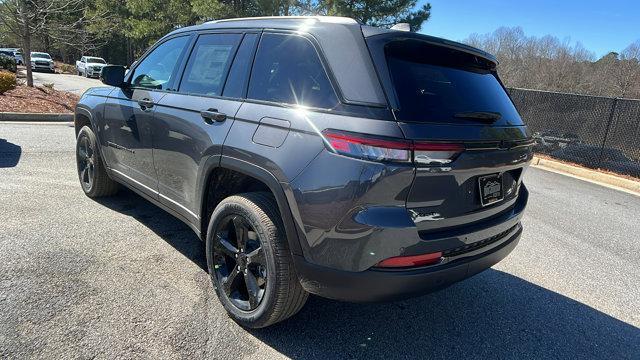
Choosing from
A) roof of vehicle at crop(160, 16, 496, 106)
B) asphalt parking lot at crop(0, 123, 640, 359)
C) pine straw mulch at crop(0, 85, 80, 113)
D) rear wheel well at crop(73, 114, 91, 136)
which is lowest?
asphalt parking lot at crop(0, 123, 640, 359)

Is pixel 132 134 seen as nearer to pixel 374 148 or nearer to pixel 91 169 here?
pixel 91 169

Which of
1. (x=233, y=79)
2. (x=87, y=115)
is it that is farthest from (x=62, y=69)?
(x=233, y=79)

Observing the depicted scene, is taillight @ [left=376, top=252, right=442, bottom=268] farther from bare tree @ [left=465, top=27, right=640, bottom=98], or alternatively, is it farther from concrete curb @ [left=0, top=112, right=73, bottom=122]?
bare tree @ [left=465, top=27, right=640, bottom=98]

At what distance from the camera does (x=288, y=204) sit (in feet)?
7.57

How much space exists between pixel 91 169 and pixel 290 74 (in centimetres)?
329

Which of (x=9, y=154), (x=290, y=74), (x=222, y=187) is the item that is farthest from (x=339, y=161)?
(x=9, y=154)

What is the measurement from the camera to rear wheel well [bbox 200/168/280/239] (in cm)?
284

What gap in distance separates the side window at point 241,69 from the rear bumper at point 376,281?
119 centimetres

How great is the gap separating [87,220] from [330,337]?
287 centimetres

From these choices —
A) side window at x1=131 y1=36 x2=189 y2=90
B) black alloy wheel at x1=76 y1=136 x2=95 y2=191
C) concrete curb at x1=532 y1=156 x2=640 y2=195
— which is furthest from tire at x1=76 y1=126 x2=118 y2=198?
concrete curb at x1=532 y1=156 x2=640 y2=195

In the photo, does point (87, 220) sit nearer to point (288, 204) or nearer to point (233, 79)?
point (233, 79)

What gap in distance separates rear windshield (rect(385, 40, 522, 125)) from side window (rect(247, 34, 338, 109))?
1.23 ft

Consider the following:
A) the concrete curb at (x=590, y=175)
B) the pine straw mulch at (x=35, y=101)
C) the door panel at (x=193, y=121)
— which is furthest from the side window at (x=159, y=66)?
the concrete curb at (x=590, y=175)

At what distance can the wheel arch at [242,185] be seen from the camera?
2322 millimetres
